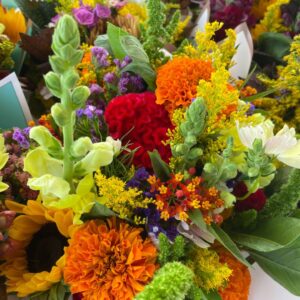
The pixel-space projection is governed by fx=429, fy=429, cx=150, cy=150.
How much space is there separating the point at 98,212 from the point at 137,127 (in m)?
0.14

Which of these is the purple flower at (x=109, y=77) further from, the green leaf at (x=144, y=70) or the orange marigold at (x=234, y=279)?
the orange marigold at (x=234, y=279)

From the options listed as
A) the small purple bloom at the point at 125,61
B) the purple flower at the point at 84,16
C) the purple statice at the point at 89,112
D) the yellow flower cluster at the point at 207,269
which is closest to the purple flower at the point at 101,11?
the purple flower at the point at 84,16

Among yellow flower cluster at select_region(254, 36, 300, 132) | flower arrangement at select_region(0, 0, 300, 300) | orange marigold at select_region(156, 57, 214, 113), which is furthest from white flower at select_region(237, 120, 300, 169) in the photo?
yellow flower cluster at select_region(254, 36, 300, 132)

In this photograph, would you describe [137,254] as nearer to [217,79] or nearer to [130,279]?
[130,279]

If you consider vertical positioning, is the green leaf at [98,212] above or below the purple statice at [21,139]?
below

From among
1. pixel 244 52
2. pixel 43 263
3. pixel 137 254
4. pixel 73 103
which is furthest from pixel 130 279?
pixel 244 52

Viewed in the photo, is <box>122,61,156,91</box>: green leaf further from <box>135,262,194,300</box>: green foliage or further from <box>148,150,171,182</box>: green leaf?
<box>135,262,194,300</box>: green foliage

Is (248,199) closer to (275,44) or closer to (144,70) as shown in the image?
(144,70)

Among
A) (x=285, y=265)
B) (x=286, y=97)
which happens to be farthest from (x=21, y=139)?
(x=286, y=97)

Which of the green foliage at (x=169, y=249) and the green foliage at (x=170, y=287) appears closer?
the green foliage at (x=170, y=287)

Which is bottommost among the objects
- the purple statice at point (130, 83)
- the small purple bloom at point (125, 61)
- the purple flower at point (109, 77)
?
the purple statice at point (130, 83)

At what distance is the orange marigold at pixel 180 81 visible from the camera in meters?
0.65

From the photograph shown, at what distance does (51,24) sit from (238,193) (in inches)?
24.4

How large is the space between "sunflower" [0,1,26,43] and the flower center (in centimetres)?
53
